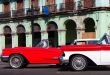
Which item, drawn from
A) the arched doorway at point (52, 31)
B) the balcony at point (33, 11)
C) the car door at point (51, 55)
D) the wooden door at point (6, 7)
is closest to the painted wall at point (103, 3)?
the arched doorway at point (52, 31)

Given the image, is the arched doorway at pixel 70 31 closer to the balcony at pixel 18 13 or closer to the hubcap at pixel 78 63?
the balcony at pixel 18 13

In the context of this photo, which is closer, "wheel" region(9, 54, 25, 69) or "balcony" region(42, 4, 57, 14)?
"wheel" region(9, 54, 25, 69)

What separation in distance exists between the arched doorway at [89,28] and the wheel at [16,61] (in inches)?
762

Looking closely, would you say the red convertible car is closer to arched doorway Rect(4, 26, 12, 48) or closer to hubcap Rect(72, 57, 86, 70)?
hubcap Rect(72, 57, 86, 70)

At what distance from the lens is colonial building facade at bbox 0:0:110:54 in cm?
3850

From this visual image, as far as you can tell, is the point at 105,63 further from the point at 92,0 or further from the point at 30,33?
the point at 30,33

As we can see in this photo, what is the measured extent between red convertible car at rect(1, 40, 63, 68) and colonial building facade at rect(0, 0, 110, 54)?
1501cm

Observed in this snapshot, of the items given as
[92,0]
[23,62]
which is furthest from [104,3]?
[23,62]

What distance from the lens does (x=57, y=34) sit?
4397 centimetres

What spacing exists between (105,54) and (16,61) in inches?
205

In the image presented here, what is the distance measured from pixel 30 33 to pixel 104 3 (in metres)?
11.2

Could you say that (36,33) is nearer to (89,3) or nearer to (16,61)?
(89,3)

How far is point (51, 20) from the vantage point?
43375mm

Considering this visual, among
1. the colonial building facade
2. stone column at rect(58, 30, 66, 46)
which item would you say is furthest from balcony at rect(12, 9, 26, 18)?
stone column at rect(58, 30, 66, 46)
